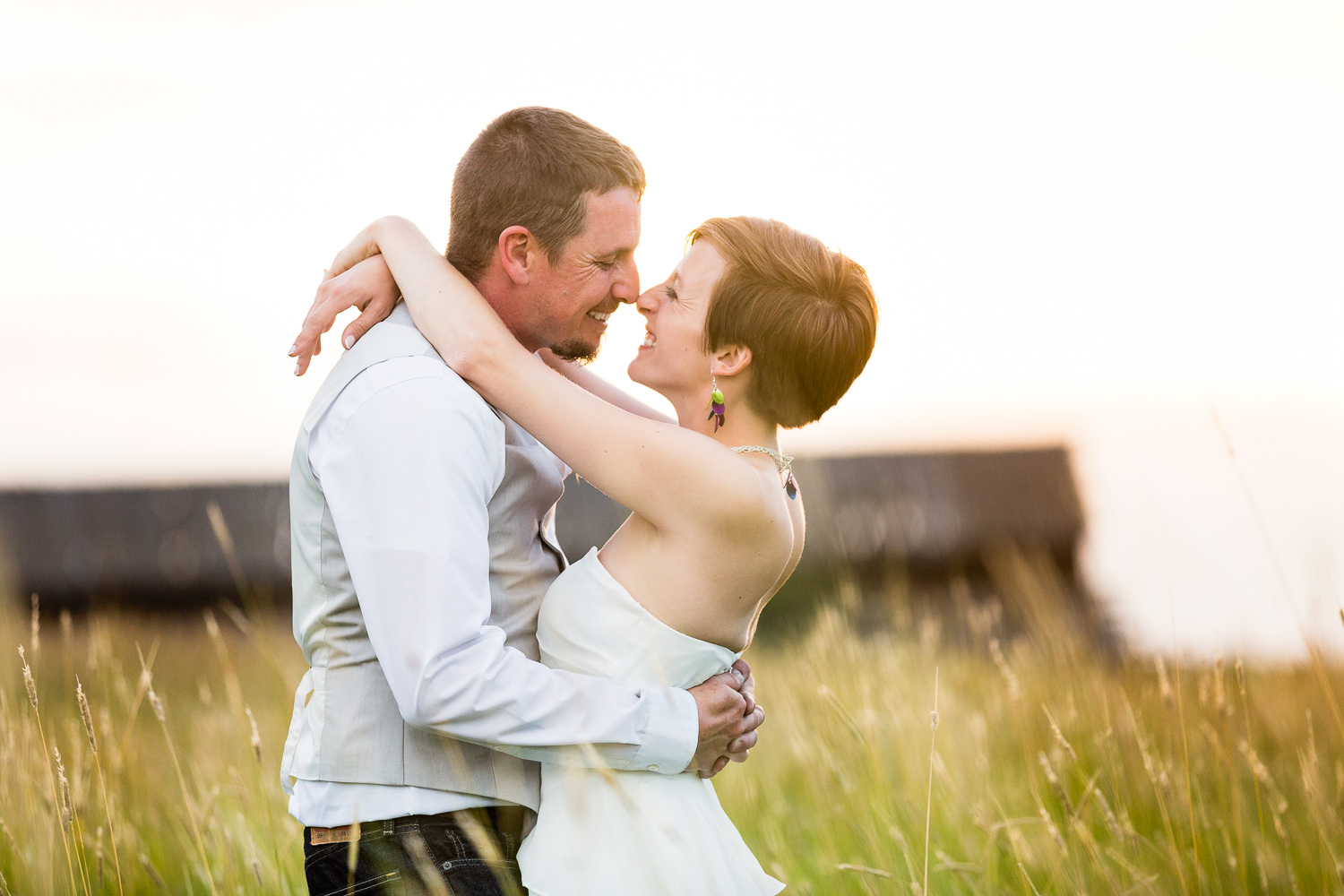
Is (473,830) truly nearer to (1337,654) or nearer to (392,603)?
(392,603)

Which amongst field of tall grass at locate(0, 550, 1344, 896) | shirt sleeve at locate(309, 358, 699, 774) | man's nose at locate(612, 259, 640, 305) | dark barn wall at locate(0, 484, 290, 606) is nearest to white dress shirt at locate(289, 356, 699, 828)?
shirt sleeve at locate(309, 358, 699, 774)

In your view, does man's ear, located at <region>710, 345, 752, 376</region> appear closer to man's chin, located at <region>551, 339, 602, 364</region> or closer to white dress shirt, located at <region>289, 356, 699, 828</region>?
man's chin, located at <region>551, 339, 602, 364</region>

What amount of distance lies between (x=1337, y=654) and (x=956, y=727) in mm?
1812

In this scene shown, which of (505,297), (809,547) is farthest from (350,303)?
(809,547)

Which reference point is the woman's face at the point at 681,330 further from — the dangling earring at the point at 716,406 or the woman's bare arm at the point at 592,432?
the woman's bare arm at the point at 592,432

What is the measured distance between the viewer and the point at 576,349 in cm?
286

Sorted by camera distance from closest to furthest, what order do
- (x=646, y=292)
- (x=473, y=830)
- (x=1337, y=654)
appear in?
(x=473, y=830) < (x=646, y=292) < (x=1337, y=654)

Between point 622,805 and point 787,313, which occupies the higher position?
point 787,313

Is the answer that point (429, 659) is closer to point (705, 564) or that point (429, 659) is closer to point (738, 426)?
point (705, 564)

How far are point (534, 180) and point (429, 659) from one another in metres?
1.28

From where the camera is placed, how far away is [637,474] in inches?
89.0

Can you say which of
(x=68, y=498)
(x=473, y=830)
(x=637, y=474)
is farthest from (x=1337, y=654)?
(x=68, y=498)

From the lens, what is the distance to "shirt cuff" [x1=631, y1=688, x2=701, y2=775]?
2.17 meters

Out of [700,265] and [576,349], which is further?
[576,349]
